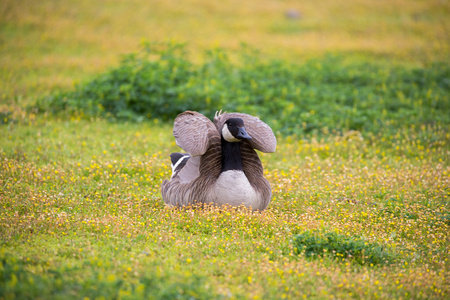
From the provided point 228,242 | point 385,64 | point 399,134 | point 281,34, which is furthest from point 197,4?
point 228,242

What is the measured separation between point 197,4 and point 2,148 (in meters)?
24.3

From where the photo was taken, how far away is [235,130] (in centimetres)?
707

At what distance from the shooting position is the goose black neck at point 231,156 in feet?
23.9

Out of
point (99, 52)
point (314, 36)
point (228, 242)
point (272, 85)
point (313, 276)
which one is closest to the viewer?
point (313, 276)

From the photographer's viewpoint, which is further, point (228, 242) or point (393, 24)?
point (393, 24)

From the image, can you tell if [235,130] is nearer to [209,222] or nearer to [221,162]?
[221,162]

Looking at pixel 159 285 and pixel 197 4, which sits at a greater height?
pixel 197 4

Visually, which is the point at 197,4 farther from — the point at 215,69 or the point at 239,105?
the point at 239,105

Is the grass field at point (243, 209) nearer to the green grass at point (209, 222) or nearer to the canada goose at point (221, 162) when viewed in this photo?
the green grass at point (209, 222)

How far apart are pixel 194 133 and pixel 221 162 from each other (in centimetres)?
70

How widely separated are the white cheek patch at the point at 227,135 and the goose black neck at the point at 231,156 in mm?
124

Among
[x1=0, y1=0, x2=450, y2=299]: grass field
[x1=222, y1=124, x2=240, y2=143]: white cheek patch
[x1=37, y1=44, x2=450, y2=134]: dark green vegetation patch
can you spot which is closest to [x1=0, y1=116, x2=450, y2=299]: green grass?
[x1=0, y1=0, x2=450, y2=299]: grass field

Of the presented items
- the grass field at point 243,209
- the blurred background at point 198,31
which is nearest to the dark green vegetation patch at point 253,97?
the grass field at point 243,209

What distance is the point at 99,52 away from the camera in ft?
71.7
